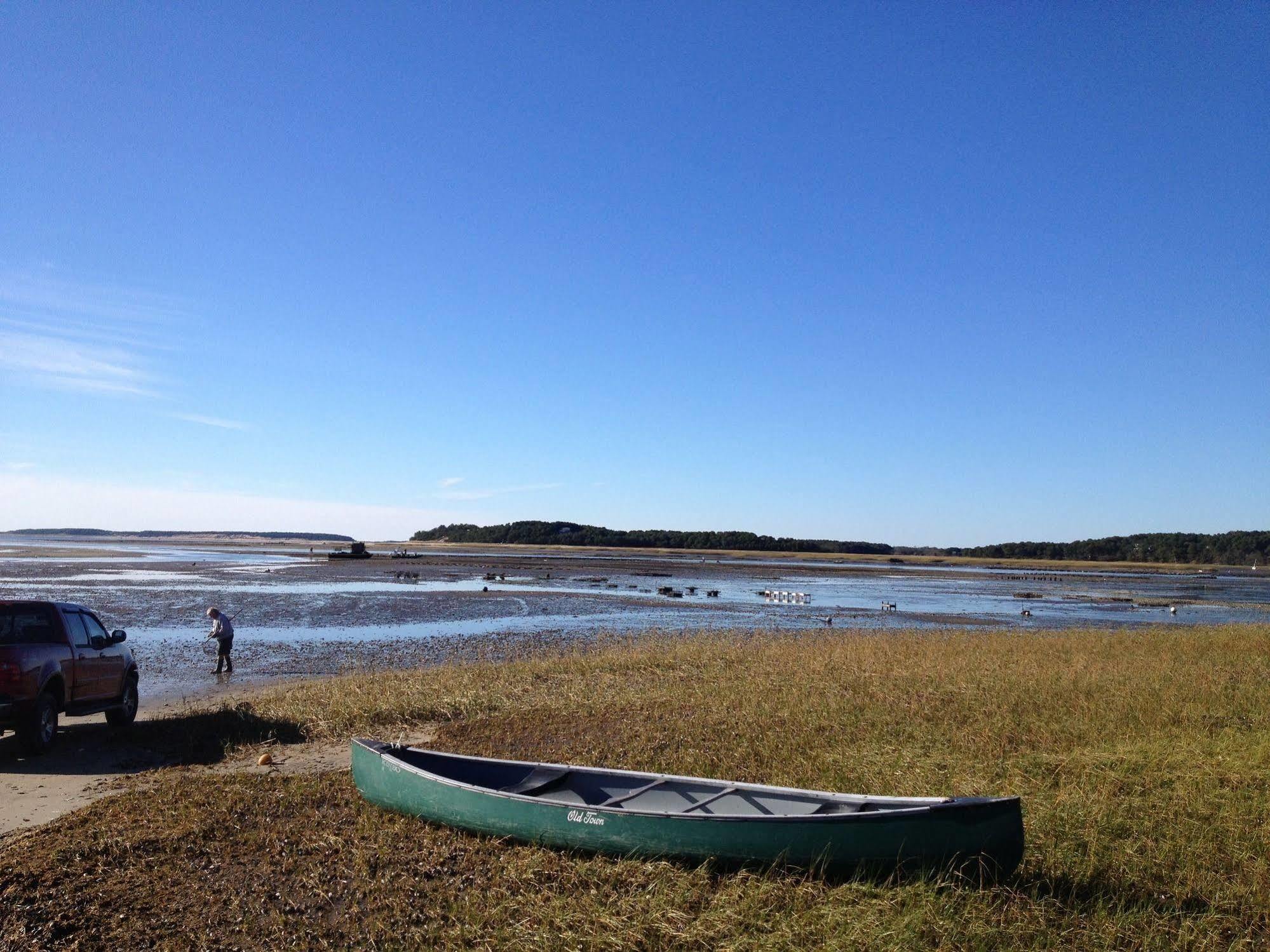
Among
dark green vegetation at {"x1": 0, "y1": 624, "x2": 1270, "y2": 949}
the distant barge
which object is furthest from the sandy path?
the distant barge

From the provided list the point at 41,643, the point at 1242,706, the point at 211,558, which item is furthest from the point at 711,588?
the point at 211,558

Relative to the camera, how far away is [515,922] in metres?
6.57

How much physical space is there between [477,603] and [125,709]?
26319mm

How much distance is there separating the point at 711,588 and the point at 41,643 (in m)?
46.2

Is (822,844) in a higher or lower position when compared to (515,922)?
higher

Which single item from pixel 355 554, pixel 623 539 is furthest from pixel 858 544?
pixel 355 554

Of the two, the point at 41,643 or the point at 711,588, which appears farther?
the point at 711,588

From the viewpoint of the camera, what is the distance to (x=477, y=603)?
1594 inches

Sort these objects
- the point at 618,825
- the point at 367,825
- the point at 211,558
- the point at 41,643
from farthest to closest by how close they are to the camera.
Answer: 1. the point at 211,558
2. the point at 41,643
3. the point at 367,825
4. the point at 618,825

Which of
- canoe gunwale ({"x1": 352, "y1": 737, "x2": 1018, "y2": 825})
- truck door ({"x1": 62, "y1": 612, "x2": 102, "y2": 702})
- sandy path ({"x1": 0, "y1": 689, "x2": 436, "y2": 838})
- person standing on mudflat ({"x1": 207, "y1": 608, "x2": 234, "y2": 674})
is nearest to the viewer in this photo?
canoe gunwale ({"x1": 352, "y1": 737, "x2": 1018, "y2": 825})

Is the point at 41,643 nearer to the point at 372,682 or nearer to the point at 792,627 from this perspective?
the point at 372,682

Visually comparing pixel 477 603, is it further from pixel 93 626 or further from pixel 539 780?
pixel 539 780

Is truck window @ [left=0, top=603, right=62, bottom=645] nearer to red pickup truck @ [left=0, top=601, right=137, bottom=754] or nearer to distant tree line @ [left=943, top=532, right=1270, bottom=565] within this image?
red pickup truck @ [left=0, top=601, right=137, bottom=754]

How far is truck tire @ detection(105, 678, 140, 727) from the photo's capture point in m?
14.1
